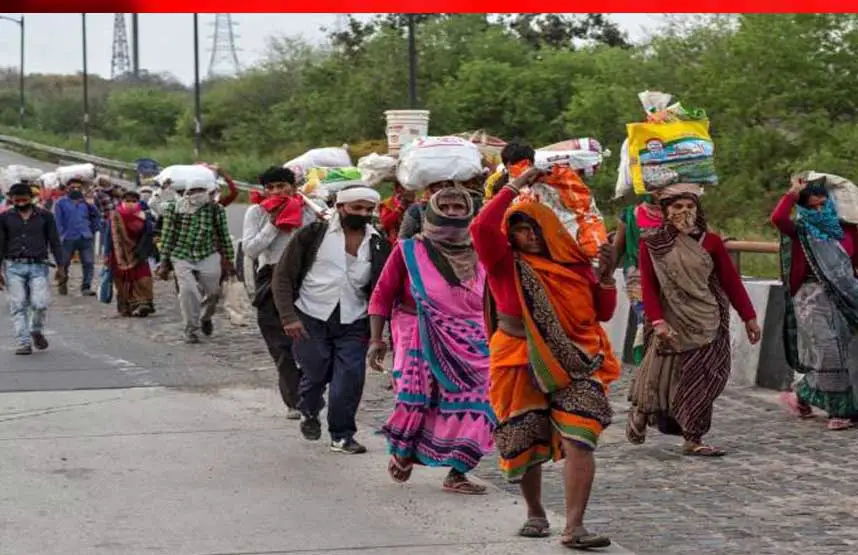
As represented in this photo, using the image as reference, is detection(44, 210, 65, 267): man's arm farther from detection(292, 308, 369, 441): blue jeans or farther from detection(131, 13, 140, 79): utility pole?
detection(292, 308, 369, 441): blue jeans

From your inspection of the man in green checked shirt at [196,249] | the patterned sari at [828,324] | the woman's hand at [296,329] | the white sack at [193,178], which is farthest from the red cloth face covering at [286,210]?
the man in green checked shirt at [196,249]

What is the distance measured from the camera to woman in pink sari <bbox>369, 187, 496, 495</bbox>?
7797mm

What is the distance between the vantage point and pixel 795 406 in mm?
10516

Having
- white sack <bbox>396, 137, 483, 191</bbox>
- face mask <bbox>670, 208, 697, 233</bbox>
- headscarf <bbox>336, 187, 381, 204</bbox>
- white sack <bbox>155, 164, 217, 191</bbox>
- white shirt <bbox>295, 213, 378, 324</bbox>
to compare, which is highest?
white sack <bbox>396, 137, 483, 191</bbox>

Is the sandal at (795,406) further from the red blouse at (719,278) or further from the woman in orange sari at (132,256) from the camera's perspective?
the woman in orange sari at (132,256)

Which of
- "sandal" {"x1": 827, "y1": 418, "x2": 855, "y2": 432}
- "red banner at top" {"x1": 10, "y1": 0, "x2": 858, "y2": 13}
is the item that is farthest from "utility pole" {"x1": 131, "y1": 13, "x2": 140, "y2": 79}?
"sandal" {"x1": 827, "y1": 418, "x2": 855, "y2": 432}

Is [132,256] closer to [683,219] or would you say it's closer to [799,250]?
[799,250]

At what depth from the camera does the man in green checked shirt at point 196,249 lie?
16156mm

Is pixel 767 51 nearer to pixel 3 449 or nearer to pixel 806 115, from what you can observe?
pixel 806 115

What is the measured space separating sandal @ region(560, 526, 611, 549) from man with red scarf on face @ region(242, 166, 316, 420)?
4.39 m

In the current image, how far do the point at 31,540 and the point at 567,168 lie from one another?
331 cm

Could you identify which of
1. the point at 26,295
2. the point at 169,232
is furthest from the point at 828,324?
the point at 26,295

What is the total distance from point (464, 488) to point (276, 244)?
3472 millimetres

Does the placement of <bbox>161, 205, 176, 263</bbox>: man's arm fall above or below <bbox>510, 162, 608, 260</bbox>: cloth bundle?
below
